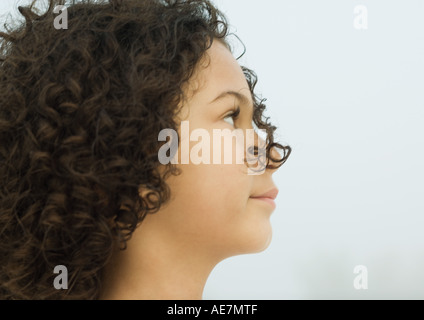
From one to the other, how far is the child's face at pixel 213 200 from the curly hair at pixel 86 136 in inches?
1.5

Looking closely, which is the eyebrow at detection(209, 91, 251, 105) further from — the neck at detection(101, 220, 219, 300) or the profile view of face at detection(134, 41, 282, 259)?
the neck at detection(101, 220, 219, 300)

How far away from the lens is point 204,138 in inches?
54.4

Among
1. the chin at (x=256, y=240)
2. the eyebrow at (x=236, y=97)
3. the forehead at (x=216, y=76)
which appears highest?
the forehead at (x=216, y=76)

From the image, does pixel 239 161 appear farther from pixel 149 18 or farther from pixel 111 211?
pixel 149 18

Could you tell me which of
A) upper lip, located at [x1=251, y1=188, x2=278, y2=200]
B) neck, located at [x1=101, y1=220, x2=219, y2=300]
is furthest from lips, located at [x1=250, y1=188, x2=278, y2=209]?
neck, located at [x1=101, y1=220, x2=219, y2=300]

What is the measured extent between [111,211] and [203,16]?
0.55m

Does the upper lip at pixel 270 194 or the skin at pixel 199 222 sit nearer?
the skin at pixel 199 222

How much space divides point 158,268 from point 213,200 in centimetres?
21

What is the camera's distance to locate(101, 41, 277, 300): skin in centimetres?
138

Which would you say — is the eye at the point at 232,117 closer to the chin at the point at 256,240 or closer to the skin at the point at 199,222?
the skin at the point at 199,222

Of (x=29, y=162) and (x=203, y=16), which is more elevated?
(x=203, y=16)

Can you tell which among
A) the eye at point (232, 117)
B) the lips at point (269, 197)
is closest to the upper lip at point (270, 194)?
the lips at point (269, 197)

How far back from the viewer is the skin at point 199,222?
1376mm

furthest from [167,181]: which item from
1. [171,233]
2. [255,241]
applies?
[255,241]
